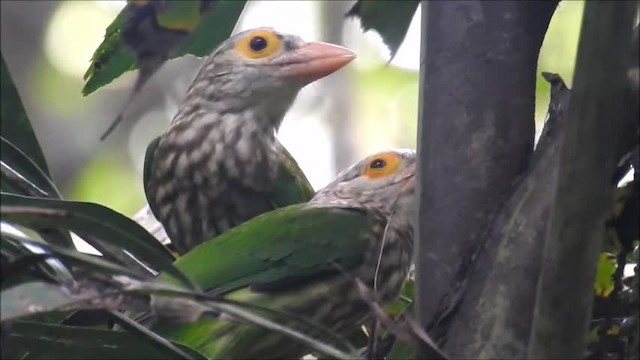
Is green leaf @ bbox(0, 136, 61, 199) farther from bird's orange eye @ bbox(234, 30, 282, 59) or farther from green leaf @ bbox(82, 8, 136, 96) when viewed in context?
bird's orange eye @ bbox(234, 30, 282, 59)

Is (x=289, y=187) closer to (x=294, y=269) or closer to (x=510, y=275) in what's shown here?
(x=294, y=269)

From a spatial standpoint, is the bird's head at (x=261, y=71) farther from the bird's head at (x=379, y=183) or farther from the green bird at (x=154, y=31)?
the green bird at (x=154, y=31)

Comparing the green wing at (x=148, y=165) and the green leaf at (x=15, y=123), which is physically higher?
the green leaf at (x=15, y=123)

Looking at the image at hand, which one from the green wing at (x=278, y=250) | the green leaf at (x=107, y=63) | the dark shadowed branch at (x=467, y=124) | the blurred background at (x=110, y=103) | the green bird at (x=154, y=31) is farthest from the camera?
the blurred background at (x=110, y=103)

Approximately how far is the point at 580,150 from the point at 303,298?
3.74 ft

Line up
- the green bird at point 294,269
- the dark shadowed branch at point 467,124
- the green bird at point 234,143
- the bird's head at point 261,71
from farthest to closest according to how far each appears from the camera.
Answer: the bird's head at point 261,71 → the green bird at point 234,143 → the green bird at point 294,269 → the dark shadowed branch at point 467,124

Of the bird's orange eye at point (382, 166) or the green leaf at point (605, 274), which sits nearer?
the green leaf at point (605, 274)

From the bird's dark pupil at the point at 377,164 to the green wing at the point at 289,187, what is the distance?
17 cm

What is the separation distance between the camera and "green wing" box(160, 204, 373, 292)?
1998mm

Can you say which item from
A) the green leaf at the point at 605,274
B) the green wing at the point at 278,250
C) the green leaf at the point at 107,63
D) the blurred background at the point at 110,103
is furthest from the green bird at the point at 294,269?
the blurred background at the point at 110,103

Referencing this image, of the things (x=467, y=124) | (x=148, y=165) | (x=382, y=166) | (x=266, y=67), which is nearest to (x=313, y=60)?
(x=266, y=67)

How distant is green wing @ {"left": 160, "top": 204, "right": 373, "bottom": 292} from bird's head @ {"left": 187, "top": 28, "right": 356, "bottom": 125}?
56 cm

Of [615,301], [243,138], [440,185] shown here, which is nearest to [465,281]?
[440,185]

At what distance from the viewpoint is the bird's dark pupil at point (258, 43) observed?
2787 mm
